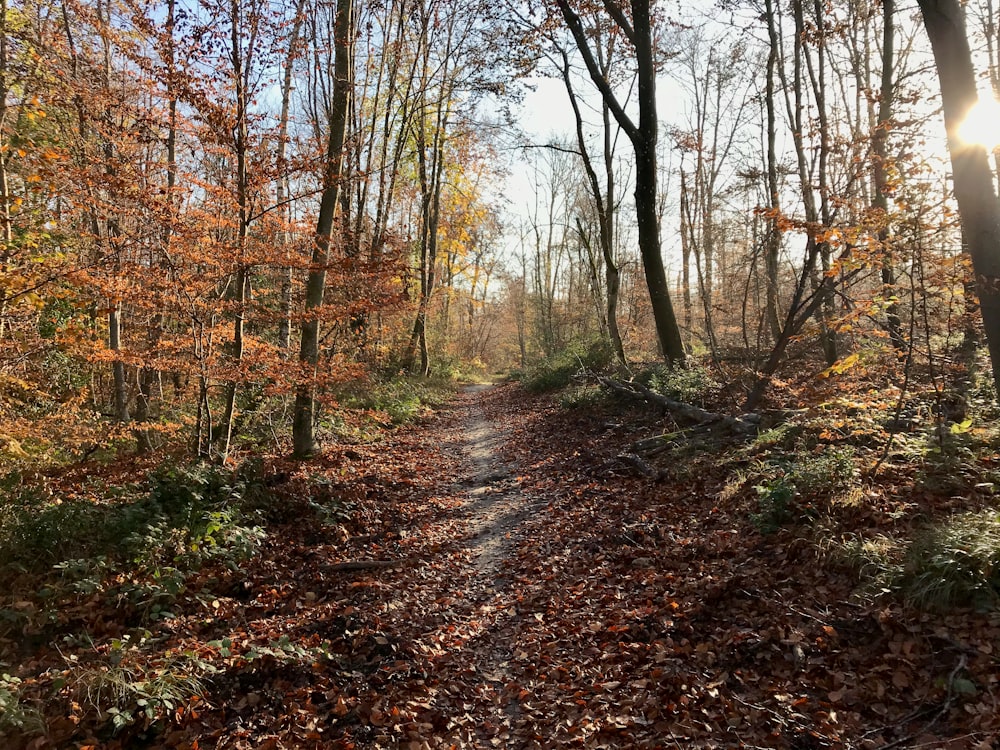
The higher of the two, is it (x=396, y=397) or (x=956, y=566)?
(x=396, y=397)

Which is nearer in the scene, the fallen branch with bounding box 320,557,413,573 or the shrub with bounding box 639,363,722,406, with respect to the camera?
the fallen branch with bounding box 320,557,413,573

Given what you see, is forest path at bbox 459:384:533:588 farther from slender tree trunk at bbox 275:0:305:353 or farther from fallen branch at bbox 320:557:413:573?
slender tree trunk at bbox 275:0:305:353

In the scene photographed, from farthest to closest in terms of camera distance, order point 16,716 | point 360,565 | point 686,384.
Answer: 1. point 686,384
2. point 360,565
3. point 16,716

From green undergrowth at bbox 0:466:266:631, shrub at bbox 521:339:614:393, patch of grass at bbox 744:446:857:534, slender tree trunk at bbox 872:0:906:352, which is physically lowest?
green undergrowth at bbox 0:466:266:631

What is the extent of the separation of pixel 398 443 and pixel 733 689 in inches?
377

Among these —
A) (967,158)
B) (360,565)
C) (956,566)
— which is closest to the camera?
Result: (956,566)

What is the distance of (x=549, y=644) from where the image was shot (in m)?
4.72

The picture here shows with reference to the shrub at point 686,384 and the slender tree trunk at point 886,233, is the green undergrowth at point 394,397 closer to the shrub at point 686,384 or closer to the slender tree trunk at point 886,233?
the shrub at point 686,384

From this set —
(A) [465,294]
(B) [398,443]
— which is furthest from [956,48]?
(A) [465,294]

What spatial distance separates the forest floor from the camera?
341 cm

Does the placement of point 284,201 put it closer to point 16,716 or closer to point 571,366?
point 16,716

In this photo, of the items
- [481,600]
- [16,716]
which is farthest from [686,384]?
[16,716]

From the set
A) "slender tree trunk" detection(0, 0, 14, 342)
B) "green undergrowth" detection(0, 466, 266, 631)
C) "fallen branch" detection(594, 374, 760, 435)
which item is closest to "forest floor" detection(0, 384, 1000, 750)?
"green undergrowth" detection(0, 466, 266, 631)

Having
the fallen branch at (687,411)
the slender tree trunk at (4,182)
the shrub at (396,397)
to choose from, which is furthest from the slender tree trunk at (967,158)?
the shrub at (396,397)
